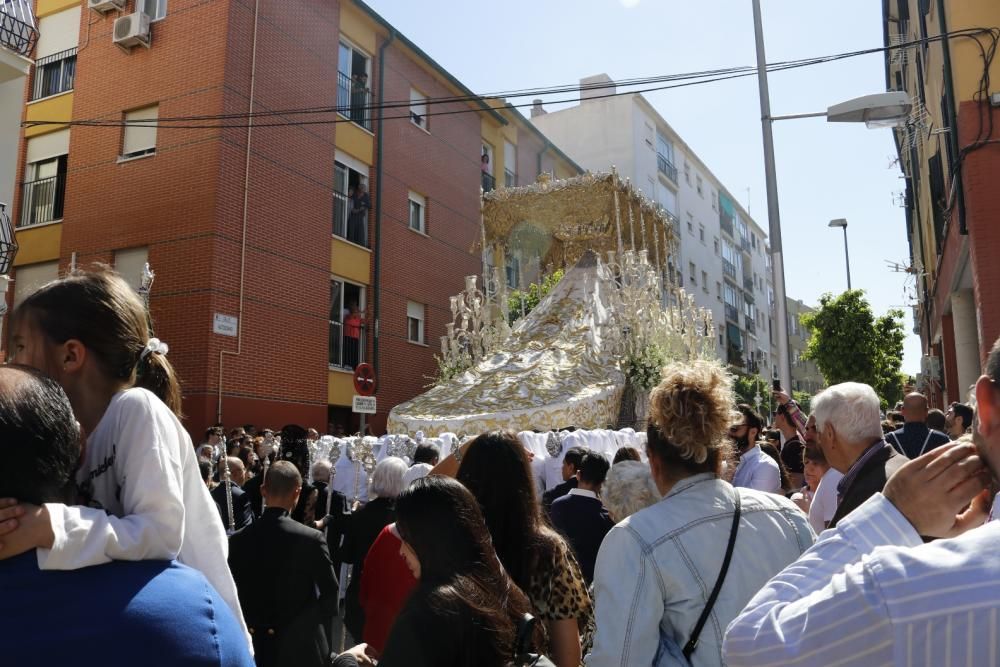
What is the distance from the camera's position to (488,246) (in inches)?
708

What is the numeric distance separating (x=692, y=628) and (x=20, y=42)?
38.9ft

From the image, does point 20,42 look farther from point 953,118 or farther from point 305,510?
point 953,118

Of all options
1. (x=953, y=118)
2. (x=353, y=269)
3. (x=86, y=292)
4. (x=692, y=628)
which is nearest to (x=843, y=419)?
(x=692, y=628)

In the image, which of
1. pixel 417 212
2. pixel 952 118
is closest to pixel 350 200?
pixel 417 212

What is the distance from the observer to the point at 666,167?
1510 inches

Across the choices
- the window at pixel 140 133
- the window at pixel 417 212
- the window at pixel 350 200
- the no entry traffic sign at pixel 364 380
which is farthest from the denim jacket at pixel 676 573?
the window at pixel 417 212

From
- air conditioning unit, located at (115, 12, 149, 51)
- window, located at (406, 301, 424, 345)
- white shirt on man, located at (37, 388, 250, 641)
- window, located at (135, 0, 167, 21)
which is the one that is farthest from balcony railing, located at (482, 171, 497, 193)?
white shirt on man, located at (37, 388, 250, 641)

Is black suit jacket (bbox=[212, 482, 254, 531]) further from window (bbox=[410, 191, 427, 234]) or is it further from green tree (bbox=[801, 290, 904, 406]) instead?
green tree (bbox=[801, 290, 904, 406])

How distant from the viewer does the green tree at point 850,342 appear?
73.3 ft

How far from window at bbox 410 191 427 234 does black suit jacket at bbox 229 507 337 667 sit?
1702 cm

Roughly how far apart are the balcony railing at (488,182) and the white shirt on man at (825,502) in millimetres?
20710

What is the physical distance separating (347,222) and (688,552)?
55.9 feet

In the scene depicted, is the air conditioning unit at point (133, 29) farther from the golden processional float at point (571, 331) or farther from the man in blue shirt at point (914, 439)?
the man in blue shirt at point (914, 439)

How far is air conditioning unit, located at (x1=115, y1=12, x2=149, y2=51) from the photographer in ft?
52.4
